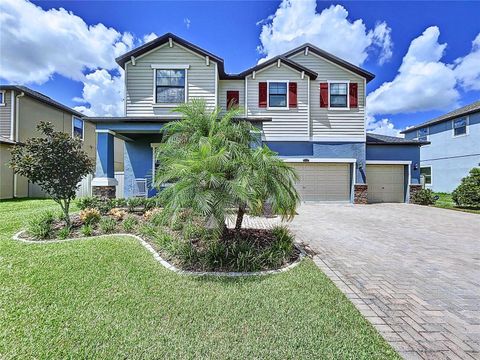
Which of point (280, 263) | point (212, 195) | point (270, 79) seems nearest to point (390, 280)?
point (280, 263)

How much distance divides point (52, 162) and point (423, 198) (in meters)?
17.7

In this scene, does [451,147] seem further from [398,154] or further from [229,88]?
[229,88]

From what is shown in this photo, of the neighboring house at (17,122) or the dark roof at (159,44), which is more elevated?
the dark roof at (159,44)

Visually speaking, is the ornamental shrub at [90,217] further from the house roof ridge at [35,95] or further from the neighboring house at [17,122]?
the house roof ridge at [35,95]

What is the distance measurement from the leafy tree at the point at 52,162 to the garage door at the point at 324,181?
10.5 metres

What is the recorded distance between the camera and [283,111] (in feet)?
43.4

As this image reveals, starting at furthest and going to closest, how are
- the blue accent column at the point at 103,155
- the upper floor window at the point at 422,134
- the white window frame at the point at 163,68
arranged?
the upper floor window at the point at 422,134 → the white window frame at the point at 163,68 → the blue accent column at the point at 103,155

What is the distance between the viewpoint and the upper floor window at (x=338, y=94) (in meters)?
13.6

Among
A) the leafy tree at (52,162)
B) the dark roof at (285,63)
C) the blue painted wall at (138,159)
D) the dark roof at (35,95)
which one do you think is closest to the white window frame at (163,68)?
the blue painted wall at (138,159)

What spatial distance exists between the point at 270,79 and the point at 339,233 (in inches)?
384

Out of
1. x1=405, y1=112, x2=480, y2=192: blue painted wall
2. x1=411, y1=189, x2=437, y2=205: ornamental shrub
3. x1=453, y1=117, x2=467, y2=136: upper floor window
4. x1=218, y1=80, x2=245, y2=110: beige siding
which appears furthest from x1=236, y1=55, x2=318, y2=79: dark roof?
x1=453, y1=117, x2=467, y2=136: upper floor window

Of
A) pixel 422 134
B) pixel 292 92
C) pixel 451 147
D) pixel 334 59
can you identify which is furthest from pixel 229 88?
pixel 422 134

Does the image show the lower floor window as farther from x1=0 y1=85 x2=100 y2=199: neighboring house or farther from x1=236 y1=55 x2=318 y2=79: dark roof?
x1=0 y1=85 x2=100 y2=199: neighboring house

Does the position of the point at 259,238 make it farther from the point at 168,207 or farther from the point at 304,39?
the point at 304,39
